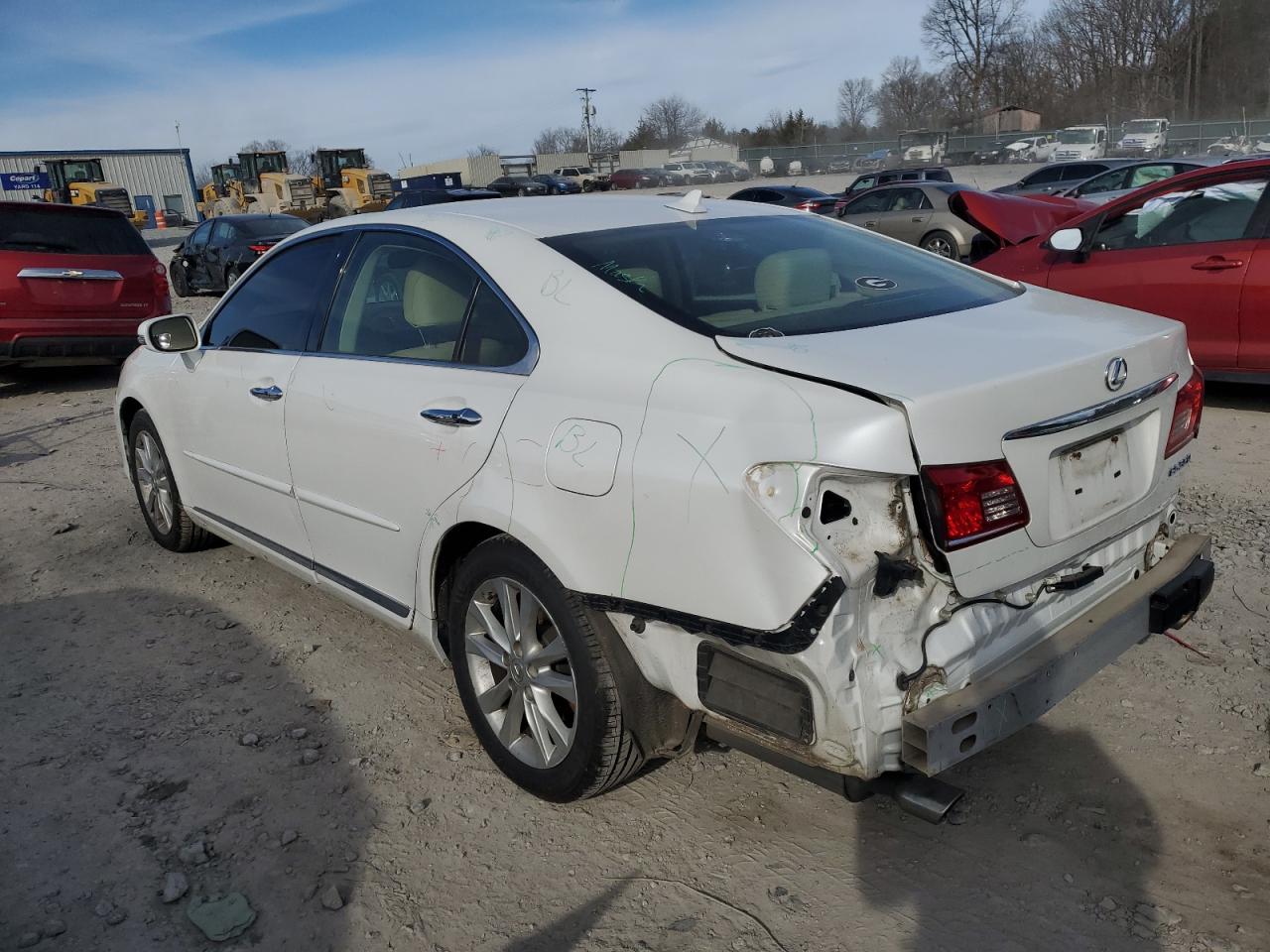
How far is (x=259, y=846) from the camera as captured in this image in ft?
9.41

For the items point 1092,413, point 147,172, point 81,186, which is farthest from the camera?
point 147,172

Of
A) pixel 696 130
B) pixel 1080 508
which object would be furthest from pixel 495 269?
pixel 696 130

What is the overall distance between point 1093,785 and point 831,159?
178 feet

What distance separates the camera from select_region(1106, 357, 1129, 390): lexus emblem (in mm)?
2500

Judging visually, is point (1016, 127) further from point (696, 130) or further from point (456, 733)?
point (456, 733)

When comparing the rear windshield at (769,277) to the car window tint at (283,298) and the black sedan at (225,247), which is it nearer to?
the car window tint at (283,298)

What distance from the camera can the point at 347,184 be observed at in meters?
39.7

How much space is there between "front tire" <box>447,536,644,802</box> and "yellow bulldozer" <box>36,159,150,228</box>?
38.1 m

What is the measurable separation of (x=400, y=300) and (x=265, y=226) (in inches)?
576

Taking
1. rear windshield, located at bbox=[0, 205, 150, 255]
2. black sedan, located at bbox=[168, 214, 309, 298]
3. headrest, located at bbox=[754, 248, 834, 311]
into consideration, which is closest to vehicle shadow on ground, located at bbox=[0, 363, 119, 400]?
rear windshield, located at bbox=[0, 205, 150, 255]

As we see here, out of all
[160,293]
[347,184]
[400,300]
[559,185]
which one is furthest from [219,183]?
[400,300]

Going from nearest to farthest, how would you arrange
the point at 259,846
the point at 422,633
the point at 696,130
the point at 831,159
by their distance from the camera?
the point at 259,846, the point at 422,633, the point at 831,159, the point at 696,130

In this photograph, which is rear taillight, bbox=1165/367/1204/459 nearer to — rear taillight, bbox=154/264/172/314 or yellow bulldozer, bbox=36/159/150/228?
rear taillight, bbox=154/264/172/314

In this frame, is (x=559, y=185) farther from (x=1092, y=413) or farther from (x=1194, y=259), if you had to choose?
(x=1092, y=413)
